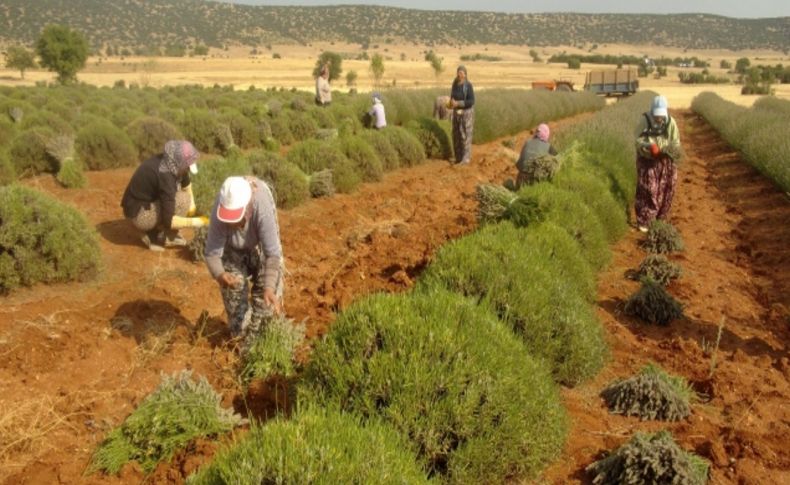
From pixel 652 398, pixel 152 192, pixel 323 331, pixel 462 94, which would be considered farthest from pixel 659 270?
pixel 462 94

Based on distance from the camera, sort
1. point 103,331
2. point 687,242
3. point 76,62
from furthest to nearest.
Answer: point 76,62, point 687,242, point 103,331

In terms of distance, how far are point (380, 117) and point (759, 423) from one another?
12375 millimetres

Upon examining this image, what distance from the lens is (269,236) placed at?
4637 mm

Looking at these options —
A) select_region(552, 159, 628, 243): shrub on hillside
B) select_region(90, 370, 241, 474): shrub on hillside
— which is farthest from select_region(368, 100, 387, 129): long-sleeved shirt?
select_region(90, 370, 241, 474): shrub on hillside

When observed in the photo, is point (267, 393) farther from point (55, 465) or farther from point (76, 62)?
point (76, 62)

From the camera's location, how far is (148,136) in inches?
510

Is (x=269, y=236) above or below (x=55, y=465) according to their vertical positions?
above

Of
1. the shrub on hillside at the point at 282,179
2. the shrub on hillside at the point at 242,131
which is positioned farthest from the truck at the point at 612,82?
the shrub on hillside at the point at 282,179

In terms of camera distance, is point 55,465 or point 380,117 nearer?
point 55,465

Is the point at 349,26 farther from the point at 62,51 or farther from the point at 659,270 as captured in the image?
the point at 659,270

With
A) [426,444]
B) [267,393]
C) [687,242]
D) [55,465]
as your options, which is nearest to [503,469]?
[426,444]

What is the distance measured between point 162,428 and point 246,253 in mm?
1517

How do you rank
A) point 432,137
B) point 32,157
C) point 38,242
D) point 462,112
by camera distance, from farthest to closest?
point 432,137
point 462,112
point 32,157
point 38,242

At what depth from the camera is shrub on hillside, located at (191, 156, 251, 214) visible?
8562mm
